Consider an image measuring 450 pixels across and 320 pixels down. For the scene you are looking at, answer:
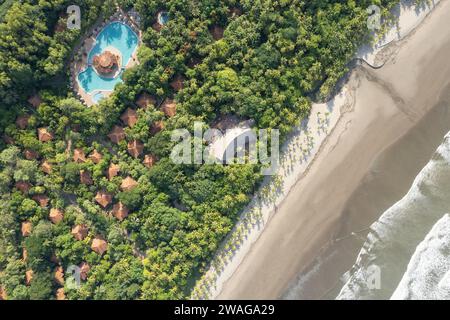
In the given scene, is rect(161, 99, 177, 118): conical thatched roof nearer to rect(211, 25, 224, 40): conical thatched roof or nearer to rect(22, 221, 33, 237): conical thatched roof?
rect(211, 25, 224, 40): conical thatched roof

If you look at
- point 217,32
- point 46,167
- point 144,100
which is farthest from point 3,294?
point 217,32

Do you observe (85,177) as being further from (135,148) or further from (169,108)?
(169,108)

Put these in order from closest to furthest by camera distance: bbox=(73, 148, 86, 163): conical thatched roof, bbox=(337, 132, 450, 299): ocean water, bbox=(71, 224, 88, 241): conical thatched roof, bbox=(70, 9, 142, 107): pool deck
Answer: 1. bbox=(337, 132, 450, 299): ocean water
2. bbox=(71, 224, 88, 241): conical thatched roof
3. bbox=(73, 148, 86, 163): conical thatched roof
4. bbox=(70, 9, 142, 107): pool deck

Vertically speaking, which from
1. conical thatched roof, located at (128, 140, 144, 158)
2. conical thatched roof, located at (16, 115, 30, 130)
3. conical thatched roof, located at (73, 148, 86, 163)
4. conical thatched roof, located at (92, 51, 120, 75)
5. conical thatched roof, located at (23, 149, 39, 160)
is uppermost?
conical thatched roof, located at (92, 51, 120, 75)

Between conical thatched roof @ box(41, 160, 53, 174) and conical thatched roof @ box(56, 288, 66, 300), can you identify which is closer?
conical thatched roof @ box(56, 288, 66, 300)

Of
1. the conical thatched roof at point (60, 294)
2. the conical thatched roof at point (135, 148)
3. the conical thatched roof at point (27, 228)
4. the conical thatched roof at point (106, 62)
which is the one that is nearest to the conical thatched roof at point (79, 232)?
the conical thatched roof at point (27, 228)

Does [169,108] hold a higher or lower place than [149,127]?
higher

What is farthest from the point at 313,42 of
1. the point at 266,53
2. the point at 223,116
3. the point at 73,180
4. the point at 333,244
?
the point at 73,180

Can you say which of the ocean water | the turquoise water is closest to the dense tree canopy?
the turquoise water
